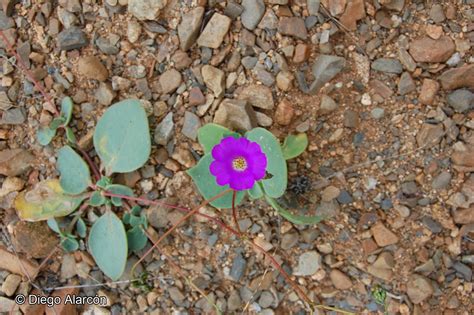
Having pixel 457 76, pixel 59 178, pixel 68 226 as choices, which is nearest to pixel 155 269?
pixel 68 226

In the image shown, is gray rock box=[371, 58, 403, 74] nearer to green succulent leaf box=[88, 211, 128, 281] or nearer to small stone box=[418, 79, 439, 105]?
small stone box=[418, 79, 439, 105]

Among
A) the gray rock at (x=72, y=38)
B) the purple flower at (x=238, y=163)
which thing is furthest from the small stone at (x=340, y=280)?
the gray rock at (x=72, y=38)

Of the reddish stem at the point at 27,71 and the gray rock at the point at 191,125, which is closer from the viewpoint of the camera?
the gray rock at the point at 191,125

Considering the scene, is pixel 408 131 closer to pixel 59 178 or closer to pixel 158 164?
pixel 158 164

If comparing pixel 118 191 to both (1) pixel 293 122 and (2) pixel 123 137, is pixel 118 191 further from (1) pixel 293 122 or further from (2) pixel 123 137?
(1) pixel 293 122

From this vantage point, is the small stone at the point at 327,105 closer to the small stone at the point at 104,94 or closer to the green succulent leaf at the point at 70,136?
the small stone at the point at 104,94

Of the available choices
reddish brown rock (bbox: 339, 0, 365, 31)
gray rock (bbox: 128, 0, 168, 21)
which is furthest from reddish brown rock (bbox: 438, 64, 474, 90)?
gray rock (bbox: 128, 0, 168, 21)

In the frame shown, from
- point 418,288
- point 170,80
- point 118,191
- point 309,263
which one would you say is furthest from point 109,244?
point 418,288
